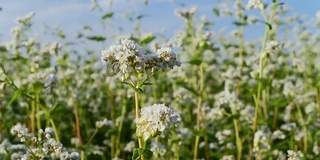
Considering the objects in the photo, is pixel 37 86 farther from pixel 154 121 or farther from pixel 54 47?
pixel 154 121

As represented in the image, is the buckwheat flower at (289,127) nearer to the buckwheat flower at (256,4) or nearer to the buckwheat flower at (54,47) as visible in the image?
the buckwheat flower at (256,4)

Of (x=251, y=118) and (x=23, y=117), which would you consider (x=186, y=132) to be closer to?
(x=251, y=118)

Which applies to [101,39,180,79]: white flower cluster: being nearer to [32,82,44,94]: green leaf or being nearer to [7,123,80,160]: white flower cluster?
[7,123,80,160]: white flower cluster

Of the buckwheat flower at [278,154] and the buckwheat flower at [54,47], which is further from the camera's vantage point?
the buckwheat flower at [54,47]

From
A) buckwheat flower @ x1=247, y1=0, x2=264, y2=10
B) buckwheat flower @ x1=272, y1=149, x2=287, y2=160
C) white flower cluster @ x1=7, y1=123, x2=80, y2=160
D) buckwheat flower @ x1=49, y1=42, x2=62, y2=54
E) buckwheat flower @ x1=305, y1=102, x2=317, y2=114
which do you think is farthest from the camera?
buckwheat flower @ x1=305, y1=102, x2=317, y2=114

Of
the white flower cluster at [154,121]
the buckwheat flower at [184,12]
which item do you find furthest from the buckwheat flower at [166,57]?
the buckwheat flower at [184,12]

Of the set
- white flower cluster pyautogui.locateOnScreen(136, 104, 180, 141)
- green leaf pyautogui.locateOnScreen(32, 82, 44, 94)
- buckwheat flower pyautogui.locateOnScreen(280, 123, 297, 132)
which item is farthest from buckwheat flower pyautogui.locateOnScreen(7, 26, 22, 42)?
white flower cluster pyautogui.locateOnScreen(136, 104, 180, 141)
